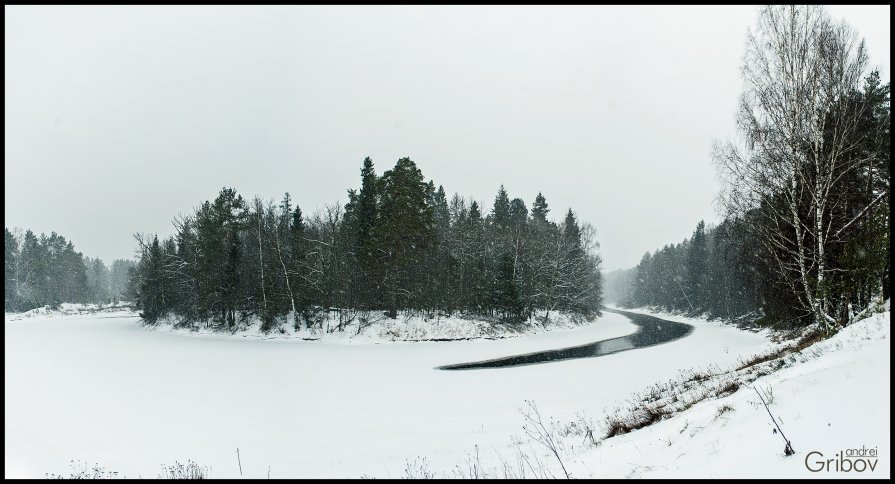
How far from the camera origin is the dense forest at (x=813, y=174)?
12000mm

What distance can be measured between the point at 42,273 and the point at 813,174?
369ft

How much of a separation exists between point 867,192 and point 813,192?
9.39ft

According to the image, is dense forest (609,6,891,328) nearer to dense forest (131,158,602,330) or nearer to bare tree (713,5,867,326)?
bare tree (713,5,867,326)

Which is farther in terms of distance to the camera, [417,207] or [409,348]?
[417,207]

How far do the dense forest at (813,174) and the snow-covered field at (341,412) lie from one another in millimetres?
5588

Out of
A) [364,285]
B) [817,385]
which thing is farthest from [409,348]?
[817,385]

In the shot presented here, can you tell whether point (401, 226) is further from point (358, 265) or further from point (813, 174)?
point (813, 174)

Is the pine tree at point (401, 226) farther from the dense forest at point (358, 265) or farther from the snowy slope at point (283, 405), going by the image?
the snowy slope at point (283, 405)

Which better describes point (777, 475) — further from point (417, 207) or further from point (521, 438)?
point (417, 207)

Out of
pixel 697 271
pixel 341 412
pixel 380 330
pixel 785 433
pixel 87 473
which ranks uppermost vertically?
pixel 697 271

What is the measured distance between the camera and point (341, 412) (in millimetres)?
12984

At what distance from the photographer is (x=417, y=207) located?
126ft

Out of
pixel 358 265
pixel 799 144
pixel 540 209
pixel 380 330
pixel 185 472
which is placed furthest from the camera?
pixel 540 209

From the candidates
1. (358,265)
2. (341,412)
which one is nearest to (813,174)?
(341,412)
